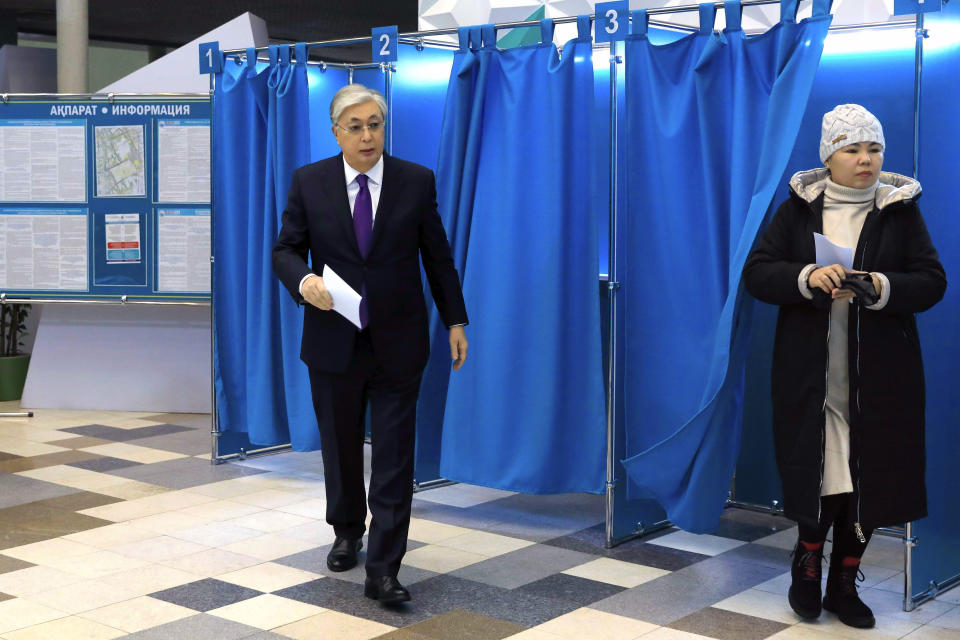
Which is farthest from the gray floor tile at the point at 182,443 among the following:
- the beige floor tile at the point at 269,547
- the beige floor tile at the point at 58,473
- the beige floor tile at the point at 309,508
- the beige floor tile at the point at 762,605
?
the beige floor tile at the point at 762,605

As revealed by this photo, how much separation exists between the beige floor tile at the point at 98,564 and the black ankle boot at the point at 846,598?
83.2 inches

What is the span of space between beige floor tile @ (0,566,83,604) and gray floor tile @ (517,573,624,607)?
1400 millimetres

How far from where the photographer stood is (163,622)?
9.70ft

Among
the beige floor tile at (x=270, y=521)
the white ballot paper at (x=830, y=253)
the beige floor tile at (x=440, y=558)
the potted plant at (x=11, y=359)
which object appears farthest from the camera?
the potted plant at (x=11, y=359)

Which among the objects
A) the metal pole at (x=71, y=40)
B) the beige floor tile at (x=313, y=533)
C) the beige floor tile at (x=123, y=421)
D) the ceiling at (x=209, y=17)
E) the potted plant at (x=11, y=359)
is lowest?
the beige floor tile at (x=313, y=533)

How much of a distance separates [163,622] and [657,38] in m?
2.48

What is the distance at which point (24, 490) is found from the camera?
14.7ft

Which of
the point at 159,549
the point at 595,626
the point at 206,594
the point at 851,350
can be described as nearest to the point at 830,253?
the point at 851,350

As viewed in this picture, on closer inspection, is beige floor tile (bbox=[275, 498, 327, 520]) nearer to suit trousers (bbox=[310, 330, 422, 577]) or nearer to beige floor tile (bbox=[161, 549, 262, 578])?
beige floor tile (bbox=[161, 549, 262, 578])

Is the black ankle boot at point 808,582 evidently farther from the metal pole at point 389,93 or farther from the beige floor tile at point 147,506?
the beige floor tile at point 147,506

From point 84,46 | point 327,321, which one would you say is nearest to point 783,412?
point 327,321

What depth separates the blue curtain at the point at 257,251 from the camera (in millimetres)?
4590

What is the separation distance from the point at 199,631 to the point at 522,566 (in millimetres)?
1079

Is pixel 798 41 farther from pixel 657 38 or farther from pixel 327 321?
pixel 327 321
